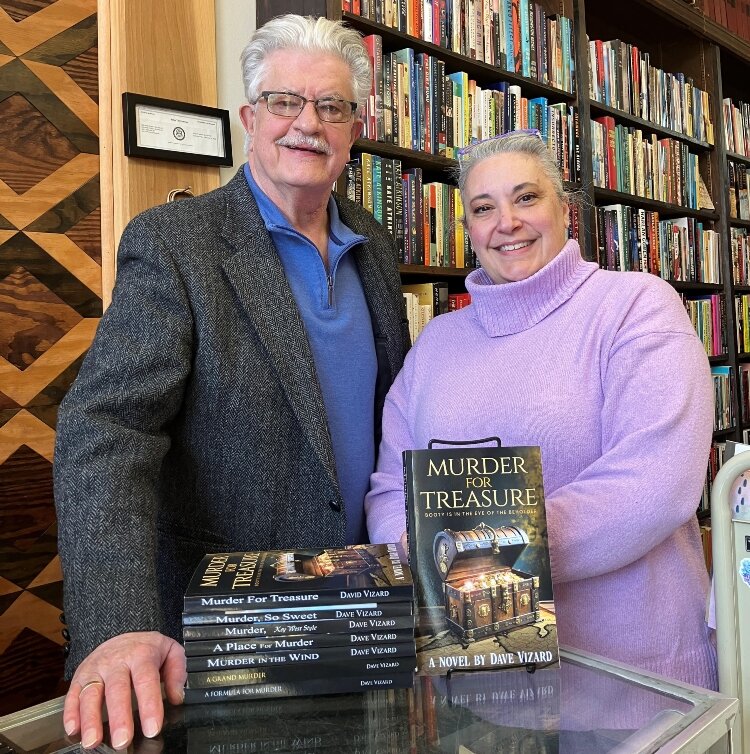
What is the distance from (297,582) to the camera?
729 mm

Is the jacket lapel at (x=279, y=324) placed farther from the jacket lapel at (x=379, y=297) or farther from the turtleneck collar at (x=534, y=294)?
the turtleneck collar at (x=534, y=294)

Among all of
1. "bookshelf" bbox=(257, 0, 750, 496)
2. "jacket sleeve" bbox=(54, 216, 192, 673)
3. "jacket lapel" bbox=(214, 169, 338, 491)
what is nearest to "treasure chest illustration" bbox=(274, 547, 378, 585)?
"jacket sleeve" bbox=(54, 216, 192, 673)

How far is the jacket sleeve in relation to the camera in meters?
0.92

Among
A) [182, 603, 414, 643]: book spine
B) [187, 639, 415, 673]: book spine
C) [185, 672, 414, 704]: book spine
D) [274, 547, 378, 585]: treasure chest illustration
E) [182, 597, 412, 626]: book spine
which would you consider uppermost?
[274, 547, 378, 585]: treasure chest illustration

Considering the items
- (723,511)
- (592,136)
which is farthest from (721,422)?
(723,511)

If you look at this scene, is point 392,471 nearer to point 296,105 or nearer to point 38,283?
point 296,105

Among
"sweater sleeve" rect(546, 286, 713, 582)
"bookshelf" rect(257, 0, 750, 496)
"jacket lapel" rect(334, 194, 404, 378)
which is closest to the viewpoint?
"sweater sleeve" rect(546, 286, 713, 582)

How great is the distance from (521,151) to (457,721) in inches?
40.9

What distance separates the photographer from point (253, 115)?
4.52ft

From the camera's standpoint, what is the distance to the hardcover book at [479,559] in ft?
2.51

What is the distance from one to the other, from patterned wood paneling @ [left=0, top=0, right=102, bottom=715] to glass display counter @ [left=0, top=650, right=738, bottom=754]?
1.00 meters

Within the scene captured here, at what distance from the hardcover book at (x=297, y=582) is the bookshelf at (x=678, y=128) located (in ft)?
5.80

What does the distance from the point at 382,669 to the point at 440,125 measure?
6.14 feet

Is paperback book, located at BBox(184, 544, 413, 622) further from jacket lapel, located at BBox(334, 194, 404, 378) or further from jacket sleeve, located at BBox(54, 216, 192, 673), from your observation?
jacket lapel, located at BBox(334, 194, 404, 378)
